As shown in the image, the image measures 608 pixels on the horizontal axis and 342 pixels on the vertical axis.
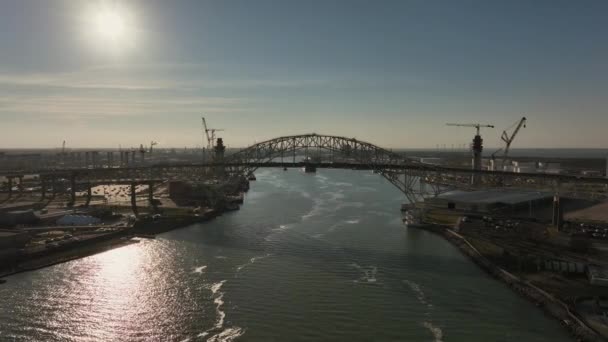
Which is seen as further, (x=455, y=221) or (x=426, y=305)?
(x=455, y=221)

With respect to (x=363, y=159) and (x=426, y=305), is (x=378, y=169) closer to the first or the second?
(x=363, y=159)

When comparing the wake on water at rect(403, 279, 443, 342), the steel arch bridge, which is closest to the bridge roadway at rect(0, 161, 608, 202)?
the steel arch bridge

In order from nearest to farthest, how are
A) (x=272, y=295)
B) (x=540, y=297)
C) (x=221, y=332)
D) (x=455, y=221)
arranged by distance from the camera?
1. (x=221, y=332)
2. (x=540, y=297)
3. (x=272, y=295)
4. (x=455, y=221)

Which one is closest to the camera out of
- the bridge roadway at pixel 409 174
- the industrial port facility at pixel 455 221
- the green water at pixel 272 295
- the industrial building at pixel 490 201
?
the green water at pixel 272 295

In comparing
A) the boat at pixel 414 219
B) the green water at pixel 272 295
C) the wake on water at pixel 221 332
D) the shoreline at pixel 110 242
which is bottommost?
the wake on water at pixel 221 332

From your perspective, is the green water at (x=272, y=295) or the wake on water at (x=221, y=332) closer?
the wake on water at (x=221, y=332)

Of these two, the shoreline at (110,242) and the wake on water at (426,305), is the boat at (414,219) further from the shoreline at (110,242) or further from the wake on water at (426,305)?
the shoreline at (110,242)

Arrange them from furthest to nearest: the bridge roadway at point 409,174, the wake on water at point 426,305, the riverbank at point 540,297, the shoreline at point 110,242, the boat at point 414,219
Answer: the bridge roadway at point 409,174 → the boat at point 414,219 → the shoreline at point 110,242 → the wake on water at point 426,305 → the riverbank at point 540,297

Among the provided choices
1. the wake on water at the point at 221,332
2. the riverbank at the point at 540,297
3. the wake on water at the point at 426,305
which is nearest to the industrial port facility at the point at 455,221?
the riverbank at the point at 540,297

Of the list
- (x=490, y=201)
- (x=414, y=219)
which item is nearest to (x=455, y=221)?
(x=414, y=219)

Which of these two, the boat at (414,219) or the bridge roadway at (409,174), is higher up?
the bridge roadway at (409,174)
